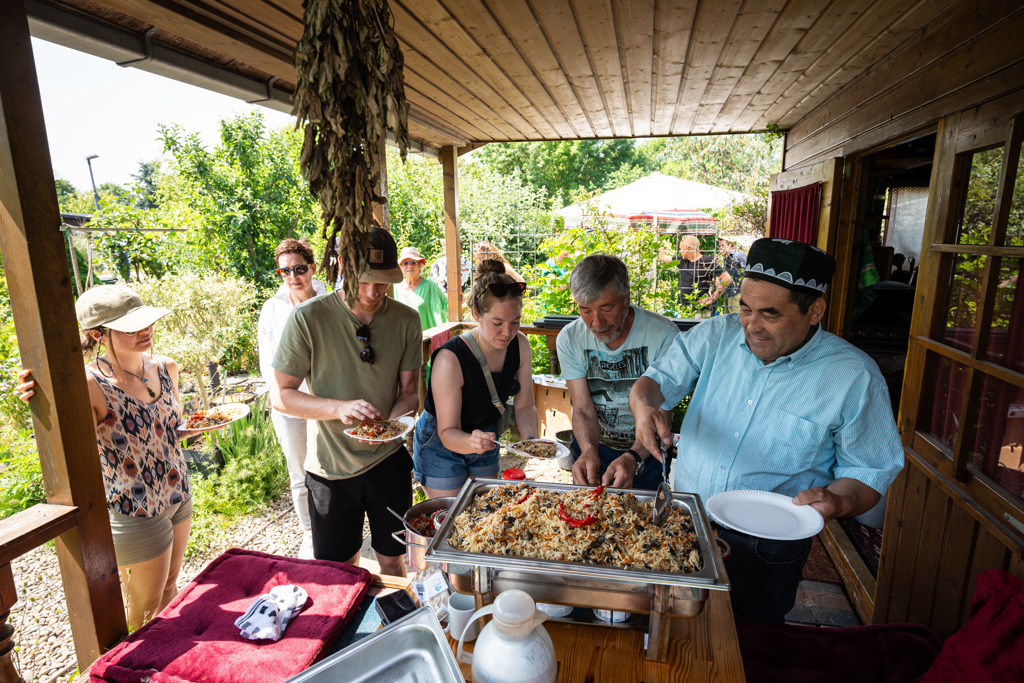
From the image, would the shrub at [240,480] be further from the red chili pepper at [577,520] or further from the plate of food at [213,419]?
the red chili pepper at [577,520]

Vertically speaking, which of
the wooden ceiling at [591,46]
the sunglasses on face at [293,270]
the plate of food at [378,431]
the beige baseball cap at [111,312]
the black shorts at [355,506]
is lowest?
the black shorts at [355,506]

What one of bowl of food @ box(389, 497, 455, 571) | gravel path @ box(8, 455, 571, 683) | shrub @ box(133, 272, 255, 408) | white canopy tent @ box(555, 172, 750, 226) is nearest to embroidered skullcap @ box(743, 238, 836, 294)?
bowl of food @ box(389, 497, 455, 571)

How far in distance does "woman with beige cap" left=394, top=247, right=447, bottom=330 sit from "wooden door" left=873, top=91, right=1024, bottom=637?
4281 millimetres

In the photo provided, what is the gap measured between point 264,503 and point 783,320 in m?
4.45

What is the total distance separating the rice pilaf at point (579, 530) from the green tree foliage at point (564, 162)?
24.1 meters

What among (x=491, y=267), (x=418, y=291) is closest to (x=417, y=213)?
(x=418, y=291)

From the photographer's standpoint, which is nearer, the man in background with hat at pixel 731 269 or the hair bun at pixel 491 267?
the hair bun at pixel 491 267

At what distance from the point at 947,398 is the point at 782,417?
1135 mm

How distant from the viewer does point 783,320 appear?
1.77 metres

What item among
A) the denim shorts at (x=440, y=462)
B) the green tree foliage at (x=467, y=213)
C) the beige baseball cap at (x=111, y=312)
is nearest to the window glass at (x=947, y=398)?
the denim shorts at (x=440, y=462)

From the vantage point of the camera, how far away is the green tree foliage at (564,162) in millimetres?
27125

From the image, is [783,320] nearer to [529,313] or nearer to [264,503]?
[264,503]

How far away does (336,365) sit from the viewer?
8.49ft

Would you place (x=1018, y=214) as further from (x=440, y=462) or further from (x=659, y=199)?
(x=659, y=199)
